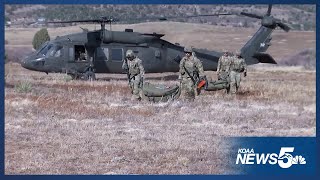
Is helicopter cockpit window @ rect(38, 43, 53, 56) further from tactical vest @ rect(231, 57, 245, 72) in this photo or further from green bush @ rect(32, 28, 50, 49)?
tactical vest @ rect(231, 57, 245, 72)

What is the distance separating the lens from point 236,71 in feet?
47.9

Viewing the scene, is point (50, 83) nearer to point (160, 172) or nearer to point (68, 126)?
point (68, 126)

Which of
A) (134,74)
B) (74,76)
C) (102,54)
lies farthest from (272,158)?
(74,76)

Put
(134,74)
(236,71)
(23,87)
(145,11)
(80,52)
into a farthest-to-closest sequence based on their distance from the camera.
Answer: (80,52)
(236,71)
(134,74)
(23,87)
(145,11)

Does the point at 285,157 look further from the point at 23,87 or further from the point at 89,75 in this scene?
the point at 89,75

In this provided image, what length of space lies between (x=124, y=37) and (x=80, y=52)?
1.72 m

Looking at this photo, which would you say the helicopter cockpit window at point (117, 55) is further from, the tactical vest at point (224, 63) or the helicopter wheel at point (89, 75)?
the tactical vest at point (224, 63)

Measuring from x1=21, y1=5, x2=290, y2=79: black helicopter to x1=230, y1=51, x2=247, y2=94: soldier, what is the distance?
1451 mm

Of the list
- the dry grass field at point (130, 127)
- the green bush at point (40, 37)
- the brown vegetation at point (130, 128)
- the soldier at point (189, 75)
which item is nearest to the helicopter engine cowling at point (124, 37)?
the green bush at point (40, 37)

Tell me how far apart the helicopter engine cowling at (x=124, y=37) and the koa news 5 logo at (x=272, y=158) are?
7196mm

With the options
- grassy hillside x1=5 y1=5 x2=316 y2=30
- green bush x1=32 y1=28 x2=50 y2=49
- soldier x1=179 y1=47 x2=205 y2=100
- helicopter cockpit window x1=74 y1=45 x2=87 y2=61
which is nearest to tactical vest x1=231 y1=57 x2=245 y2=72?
soldier x1=179 y1=47 x2=205 y2=100

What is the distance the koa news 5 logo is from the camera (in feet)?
31.0

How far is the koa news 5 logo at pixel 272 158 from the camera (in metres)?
9.46

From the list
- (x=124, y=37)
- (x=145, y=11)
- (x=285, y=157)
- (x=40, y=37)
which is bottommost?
(x=285, y=157)
